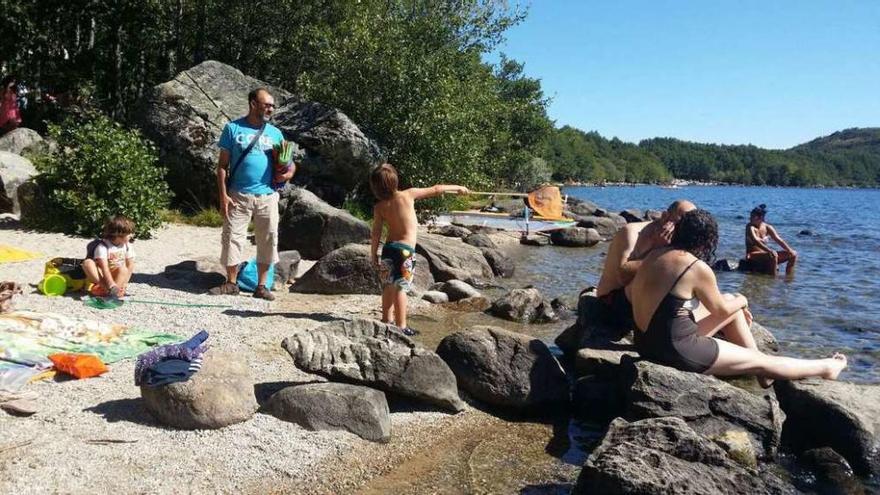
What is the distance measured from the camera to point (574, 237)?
22062 millimetres

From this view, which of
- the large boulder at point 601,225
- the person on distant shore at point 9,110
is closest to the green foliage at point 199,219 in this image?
the person on distant shore at point 9,110

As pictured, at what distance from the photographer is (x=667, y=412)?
5.47 m

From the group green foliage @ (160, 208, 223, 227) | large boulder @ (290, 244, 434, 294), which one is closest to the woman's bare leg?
large boulder @ (290, 244, 434, 294)

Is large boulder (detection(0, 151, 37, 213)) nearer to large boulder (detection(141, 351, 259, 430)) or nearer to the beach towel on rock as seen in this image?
the beach towel on rock

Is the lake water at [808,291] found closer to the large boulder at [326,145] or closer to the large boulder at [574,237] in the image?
the large boulder at [574,237]

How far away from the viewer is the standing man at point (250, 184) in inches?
333

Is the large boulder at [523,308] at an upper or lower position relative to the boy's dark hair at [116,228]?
lower

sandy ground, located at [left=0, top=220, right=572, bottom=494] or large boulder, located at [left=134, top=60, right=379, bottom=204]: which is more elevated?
large boulder, located at [left=134, top=60, right=379, bottom=204]

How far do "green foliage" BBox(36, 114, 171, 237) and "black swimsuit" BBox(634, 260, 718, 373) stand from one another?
29.2ft

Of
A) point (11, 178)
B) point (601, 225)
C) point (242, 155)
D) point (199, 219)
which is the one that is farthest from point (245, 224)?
point (601, 225)

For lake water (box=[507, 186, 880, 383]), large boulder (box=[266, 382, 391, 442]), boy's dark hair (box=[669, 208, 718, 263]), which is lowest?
lake water (box=[507, 186, 880, 383])

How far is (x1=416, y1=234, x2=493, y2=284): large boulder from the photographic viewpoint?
12.2m

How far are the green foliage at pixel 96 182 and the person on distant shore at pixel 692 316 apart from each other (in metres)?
8.71

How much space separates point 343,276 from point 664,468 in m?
6.59
